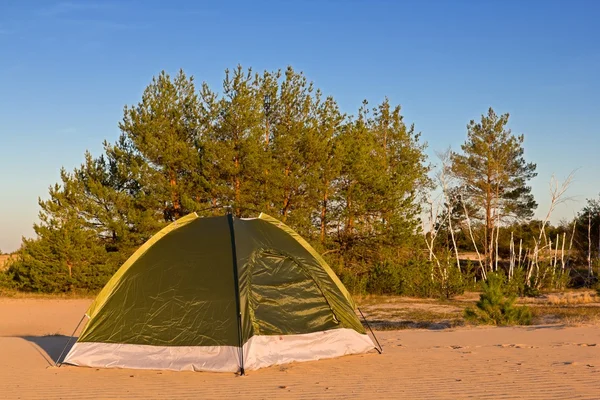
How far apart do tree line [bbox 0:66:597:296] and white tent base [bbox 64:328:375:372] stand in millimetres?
17595

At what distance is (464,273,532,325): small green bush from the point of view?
52.5 feet

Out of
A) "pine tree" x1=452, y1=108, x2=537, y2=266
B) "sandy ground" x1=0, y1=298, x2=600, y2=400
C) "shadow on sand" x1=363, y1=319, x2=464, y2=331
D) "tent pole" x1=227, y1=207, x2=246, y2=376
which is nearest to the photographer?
"sandy ground" x1=0, y1=298, x2=600, y2=400

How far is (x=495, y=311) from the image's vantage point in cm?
1611

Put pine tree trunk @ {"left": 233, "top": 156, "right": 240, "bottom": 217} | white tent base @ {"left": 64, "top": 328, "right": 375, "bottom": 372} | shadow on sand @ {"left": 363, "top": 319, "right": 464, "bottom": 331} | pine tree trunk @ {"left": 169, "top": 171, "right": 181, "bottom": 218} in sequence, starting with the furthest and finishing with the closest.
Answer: pine tree trunk @ {"left": 169, "top": 171, "right": 181, "bottom": 218} < pine tree trunk @ {"left": 233, "top": 156, "right": 240, "bottom": 217} < shadow on sand @ {"left": 363, "top": 319, "right": 464, "bottom": 331} < white tent base @ {"left": 64, "top": 328, "right": 375, "bottom": 372}

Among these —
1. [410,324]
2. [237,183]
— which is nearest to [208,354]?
[410,324]

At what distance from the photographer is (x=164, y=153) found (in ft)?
93.9

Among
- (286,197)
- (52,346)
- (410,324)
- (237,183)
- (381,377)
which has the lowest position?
(410,324)

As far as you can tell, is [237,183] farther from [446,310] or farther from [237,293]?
[237,293]

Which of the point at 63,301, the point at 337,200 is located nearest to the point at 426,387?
the point at 63,301

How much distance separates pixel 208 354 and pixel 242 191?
19837 millimetres

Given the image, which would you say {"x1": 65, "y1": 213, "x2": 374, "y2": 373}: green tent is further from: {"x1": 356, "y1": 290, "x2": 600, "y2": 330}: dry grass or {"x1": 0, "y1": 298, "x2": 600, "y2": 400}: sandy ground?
{"x1": 356, "y1": 290, "x2": 600, "y2": 330}: dry grass

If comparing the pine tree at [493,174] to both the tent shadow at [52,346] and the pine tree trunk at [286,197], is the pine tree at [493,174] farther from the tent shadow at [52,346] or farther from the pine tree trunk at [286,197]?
the tent shadow at [52,346]

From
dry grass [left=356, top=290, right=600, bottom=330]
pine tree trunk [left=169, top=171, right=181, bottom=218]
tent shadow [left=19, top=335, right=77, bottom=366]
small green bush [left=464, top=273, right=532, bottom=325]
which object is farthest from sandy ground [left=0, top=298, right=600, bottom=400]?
pine tree trunk [left=169, top=171, right=181, bottom=218]

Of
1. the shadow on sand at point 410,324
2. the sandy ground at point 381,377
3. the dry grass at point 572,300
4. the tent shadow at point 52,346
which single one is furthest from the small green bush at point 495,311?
the tent shadow at point 52,346
